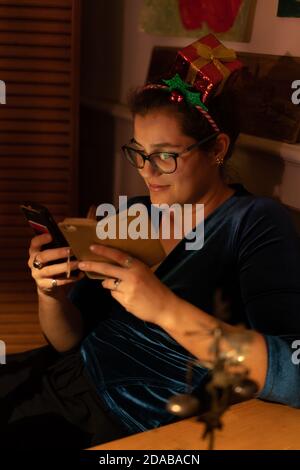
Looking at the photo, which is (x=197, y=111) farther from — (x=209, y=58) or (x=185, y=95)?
(x=209, y=58)

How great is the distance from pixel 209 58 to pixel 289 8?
340 millimetres

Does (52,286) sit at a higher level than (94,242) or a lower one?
lower

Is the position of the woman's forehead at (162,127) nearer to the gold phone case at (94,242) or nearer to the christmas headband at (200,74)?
the christmas headband at (200,74)

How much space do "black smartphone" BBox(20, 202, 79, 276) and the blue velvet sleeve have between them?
38 centimetres

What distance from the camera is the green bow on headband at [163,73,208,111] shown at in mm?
1261

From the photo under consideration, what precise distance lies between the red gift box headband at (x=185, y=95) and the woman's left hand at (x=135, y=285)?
1.31ft

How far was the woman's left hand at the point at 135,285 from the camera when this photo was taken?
1.02 m

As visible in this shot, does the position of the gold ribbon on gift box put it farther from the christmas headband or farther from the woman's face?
the woman's face

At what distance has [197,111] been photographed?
4.14 ft

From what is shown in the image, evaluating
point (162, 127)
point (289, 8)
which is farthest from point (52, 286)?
point (289, 8)
